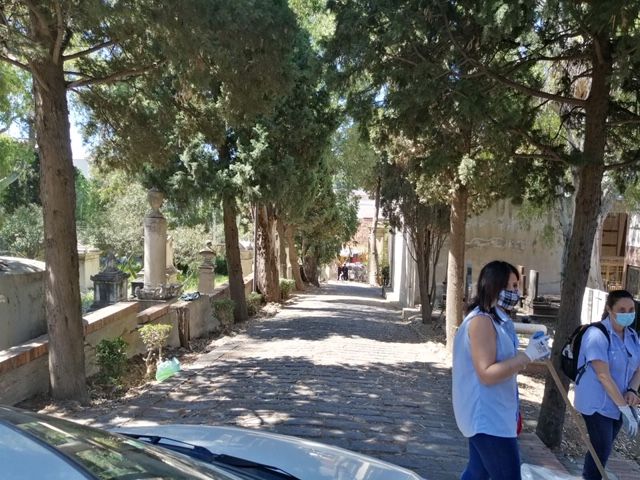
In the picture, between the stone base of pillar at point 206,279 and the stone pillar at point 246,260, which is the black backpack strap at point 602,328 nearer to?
the stone base of pillar at point 206,279

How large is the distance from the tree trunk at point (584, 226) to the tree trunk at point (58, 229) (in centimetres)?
489

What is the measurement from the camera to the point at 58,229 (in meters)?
6.43

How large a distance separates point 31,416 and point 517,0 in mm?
4690

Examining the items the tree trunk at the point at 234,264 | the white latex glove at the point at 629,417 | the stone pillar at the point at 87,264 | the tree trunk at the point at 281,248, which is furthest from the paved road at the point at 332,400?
the tree trunk at the point at 281,248

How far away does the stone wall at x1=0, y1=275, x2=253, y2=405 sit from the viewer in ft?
20.8

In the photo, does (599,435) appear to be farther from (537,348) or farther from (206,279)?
(206,279)

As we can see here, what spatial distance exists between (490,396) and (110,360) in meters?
5.95

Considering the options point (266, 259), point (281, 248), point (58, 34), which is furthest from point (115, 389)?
point (281, 248)

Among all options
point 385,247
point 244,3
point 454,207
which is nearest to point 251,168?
point 454,207

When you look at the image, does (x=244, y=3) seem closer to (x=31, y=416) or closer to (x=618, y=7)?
(x=618, y=7)

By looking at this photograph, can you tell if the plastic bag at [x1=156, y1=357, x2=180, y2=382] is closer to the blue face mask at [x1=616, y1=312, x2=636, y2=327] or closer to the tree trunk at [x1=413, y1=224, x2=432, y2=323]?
the blue face mask at [x1=616, y1=312, x2=636, y2=327]

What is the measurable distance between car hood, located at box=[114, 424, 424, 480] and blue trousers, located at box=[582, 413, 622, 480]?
5.85ft

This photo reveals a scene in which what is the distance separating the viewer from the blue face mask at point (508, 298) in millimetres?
2998

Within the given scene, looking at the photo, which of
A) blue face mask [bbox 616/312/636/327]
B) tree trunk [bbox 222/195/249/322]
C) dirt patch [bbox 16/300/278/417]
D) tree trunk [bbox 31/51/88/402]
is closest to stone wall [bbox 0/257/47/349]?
dirt patch [bbox 16/300/278/417]
